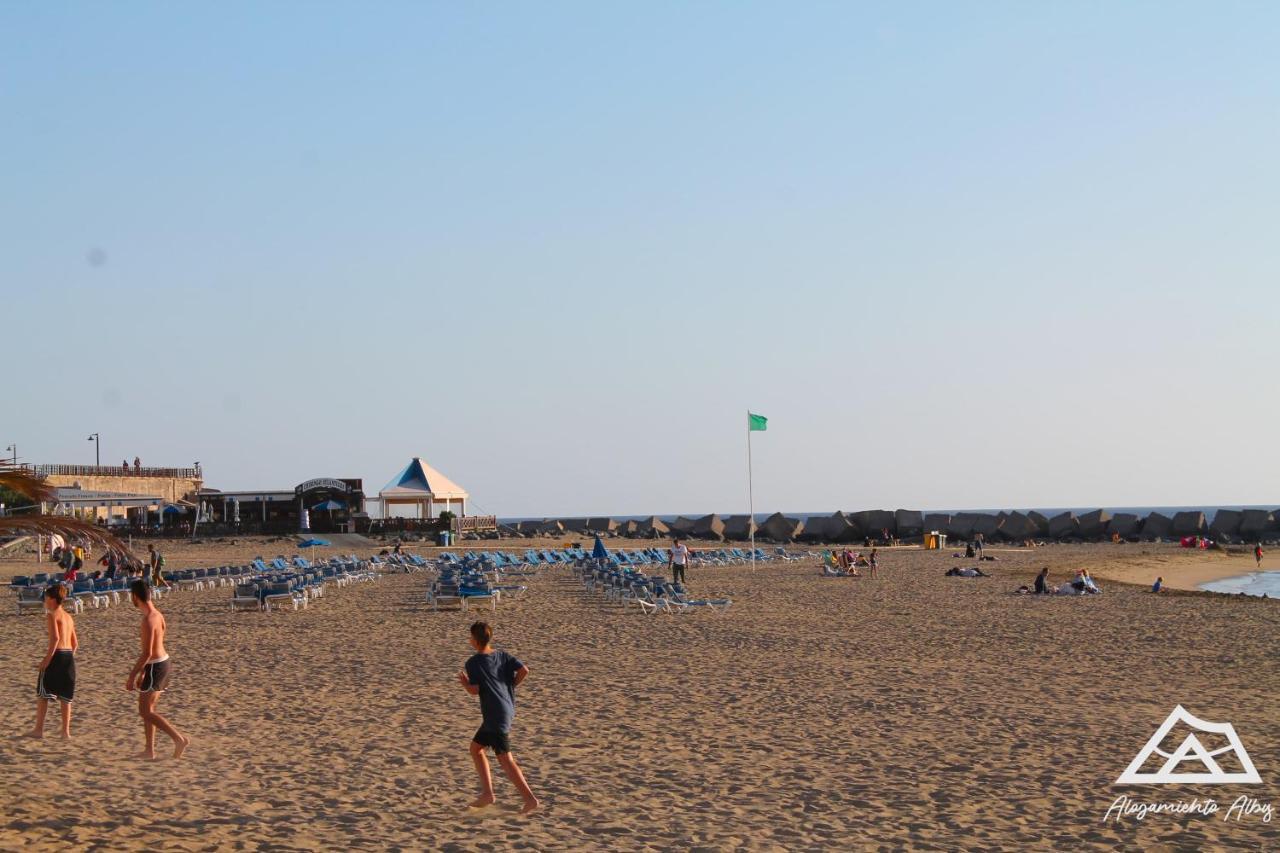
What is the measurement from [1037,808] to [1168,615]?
44.4ft

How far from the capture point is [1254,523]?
63500 millimetres

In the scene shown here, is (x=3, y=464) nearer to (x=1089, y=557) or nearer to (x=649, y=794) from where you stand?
(x=649, y=794)

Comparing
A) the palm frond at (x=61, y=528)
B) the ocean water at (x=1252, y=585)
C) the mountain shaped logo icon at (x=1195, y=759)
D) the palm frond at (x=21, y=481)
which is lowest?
the ocean water at (x=1252, y=585)

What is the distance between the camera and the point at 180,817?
6.38 meters

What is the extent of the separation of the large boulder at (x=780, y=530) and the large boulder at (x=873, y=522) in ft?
9.92

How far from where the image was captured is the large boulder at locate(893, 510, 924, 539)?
63622 mm

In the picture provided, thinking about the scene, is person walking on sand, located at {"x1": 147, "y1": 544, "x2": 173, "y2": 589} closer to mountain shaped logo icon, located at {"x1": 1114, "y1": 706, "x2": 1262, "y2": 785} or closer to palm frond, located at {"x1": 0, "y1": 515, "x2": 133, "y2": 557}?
palm frond, located at {"x1": 0, "y1": 515, "x2": 133, "y2": 557}

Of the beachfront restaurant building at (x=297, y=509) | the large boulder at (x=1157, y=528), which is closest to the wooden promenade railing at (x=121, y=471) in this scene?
the beachfront restaurant building at (x=297, y=509)

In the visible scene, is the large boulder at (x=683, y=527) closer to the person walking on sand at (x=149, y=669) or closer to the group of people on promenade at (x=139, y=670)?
the group of people on promenade at (x=139, y=670)

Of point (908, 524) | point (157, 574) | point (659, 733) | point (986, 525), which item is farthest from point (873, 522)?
point (659, 733)

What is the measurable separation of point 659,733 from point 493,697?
2.78 m

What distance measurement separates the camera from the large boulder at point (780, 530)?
60.8 meters

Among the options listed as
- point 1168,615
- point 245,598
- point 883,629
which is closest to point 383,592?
point 245,598

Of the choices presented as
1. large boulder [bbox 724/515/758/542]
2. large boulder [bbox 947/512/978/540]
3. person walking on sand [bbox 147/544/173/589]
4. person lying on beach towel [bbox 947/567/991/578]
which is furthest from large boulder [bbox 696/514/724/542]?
person walking on sand [bbox 147/544/173/589]
